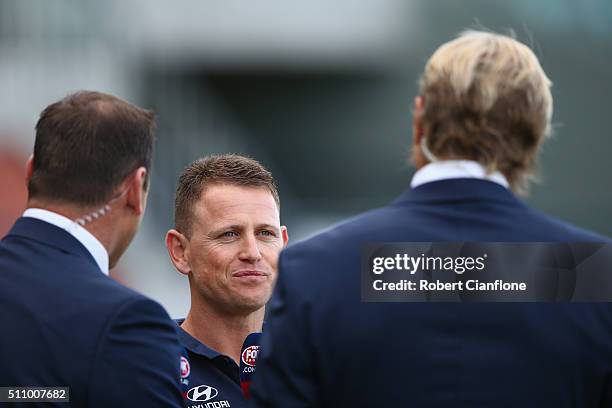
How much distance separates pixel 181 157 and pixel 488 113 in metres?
14.4

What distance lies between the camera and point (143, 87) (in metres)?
19.9

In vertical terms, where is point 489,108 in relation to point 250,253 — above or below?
above

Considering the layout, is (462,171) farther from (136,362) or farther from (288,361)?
(136,362)

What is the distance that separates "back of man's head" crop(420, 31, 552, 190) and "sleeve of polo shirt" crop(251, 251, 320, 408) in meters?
0.43

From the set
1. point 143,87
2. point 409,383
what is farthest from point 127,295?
point 143,87

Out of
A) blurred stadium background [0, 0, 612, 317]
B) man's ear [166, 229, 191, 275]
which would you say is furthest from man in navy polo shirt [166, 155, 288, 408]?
blurred stadium background [0, 0, 612, 317]

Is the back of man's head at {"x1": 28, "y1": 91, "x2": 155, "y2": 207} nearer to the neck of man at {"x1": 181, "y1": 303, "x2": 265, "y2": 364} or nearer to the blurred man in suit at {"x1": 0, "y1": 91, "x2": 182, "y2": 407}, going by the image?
the blurred man in suit at {"x1": 0, "y1": 91, "x2": 182, "y2": 407}

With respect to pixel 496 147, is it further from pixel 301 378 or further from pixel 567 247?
pixel 301 378

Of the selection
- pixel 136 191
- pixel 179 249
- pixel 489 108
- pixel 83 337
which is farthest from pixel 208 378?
pixel 489 108

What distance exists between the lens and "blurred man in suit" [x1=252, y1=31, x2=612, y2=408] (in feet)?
8.55

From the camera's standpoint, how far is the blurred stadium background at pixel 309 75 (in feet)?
55.8

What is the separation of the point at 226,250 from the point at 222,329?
0.76 feet

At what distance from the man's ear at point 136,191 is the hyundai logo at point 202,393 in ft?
2.21

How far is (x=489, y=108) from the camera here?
8.77 feet
